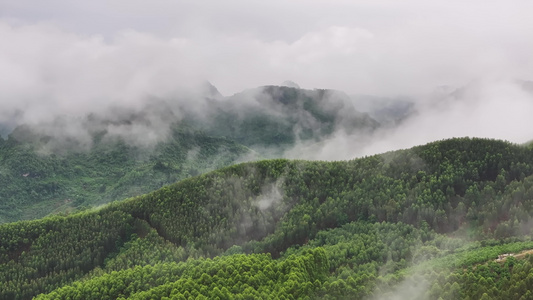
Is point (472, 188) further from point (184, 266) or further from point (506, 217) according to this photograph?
point (184, 266)

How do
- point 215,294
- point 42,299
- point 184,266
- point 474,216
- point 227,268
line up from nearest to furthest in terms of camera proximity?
1. point 215,294
2. point 227,268
3. point 42,299
4. point 184,266
5. point 474,216

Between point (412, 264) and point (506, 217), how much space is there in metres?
47.9

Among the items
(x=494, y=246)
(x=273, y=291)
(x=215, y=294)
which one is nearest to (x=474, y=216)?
(x=494, y=246)

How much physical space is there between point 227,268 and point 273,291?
20.3 m

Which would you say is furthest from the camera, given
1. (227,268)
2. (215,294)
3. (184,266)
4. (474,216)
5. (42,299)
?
(474,216)

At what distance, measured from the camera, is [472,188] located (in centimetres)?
19812

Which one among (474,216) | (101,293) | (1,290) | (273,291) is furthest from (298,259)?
(1,290)

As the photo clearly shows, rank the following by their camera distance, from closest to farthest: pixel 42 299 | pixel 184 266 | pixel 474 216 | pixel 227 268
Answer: pixel 227 268 < pixel 42 299 < pixel 184 266 < pixel 474 216

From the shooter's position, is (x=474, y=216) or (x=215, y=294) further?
(x=474, y=216)

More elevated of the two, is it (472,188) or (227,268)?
(472,188)

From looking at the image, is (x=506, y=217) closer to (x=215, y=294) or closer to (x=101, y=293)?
(x=215, y=294)

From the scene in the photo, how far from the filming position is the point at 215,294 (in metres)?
133

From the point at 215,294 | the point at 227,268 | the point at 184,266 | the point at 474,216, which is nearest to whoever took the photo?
the point at 215,294

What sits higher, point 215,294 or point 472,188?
point 472,188
